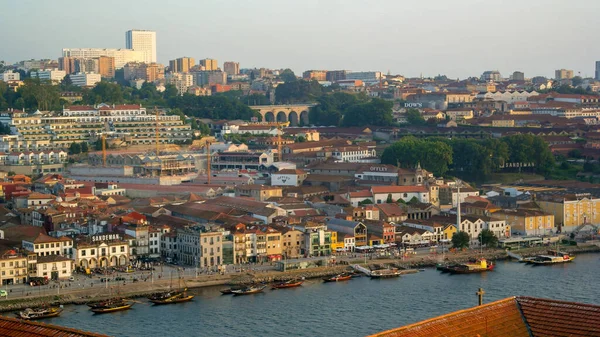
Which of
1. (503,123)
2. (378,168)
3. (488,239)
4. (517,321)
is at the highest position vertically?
(503,123)

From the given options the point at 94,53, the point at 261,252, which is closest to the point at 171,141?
the point at 261,252

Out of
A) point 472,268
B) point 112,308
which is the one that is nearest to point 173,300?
point 112,308

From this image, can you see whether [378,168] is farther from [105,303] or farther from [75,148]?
[105,303]

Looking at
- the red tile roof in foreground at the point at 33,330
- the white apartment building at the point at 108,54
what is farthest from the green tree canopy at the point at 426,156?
the white apartment building at the point at 108,54

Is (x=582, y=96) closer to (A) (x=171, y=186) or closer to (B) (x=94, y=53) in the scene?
(A) (x=171, y=186)

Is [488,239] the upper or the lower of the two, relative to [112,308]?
upper

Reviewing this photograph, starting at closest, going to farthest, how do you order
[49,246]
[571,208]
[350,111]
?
[49,246] < [571,208] < [350,111]

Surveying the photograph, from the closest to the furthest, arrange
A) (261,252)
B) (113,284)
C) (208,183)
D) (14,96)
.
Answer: (113,284)
(261,252)
(208,183)
(14,96)
